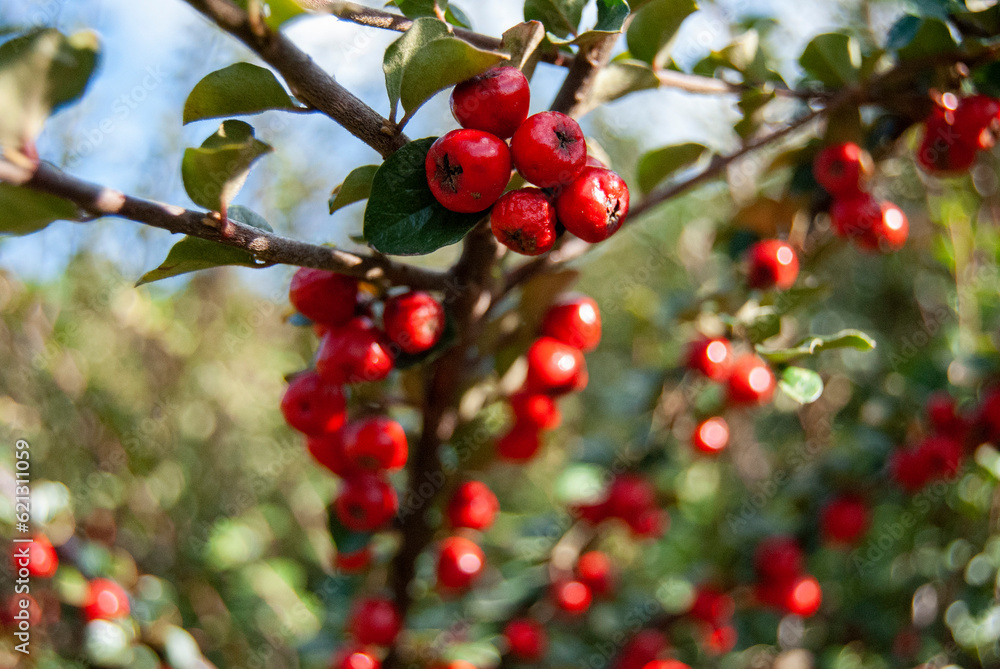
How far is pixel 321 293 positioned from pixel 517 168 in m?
0.45

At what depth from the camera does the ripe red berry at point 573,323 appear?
1.51 meters

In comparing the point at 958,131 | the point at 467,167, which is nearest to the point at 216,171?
the point at 467,167

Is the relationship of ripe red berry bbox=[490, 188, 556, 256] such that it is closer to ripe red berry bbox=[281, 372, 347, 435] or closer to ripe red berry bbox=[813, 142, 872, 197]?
ripe red berry bbox=[281, 372, 347, 435]

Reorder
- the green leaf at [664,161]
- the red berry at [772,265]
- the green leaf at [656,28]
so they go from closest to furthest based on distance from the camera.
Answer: the green leaf at [656,28] → the green leaf at [664,161] → the red berry at [772,265]

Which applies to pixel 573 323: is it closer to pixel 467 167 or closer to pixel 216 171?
pixel 467 167

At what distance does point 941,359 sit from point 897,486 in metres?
0.44

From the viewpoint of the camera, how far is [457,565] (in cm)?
194

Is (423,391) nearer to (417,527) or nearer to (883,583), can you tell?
(417,527)

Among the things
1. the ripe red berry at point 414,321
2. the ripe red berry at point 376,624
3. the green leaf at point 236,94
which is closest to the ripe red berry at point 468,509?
the ripe red berry at point 376,624

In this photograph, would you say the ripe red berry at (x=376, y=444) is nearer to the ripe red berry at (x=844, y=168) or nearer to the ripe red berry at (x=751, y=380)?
the ripe red berry at (x=751, y=380)

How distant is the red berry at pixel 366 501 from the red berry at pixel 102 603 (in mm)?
884

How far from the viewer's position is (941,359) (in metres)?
2.09

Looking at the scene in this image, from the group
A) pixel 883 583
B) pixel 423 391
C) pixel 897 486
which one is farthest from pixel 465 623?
pixel 883 583

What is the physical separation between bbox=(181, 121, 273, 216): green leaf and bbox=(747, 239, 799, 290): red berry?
1324mm
